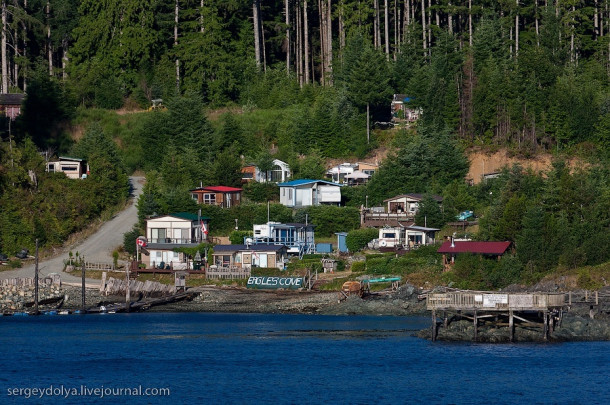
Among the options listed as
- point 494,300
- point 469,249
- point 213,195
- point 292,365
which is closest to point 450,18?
point 213,195

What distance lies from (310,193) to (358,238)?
10.8 meters

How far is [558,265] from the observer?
3356 inches

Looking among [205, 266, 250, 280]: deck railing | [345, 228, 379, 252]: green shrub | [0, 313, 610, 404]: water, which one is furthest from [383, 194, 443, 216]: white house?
[0, 313, 610, 404]: water

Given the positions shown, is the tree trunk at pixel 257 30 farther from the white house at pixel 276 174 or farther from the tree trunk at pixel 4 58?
the tree trunk at pixel 4 58

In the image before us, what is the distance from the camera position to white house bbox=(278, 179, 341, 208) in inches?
4136

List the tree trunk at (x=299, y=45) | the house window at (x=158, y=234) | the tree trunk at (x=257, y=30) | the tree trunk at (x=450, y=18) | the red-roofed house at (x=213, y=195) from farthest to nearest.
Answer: the tree trunk at (x=299, y=45), the tree trunk at (x=450, y=18), the tree trunk at (x=257, y=30), the red-roofed house at (x=213, y=195), the house window at (x=158, y=234)

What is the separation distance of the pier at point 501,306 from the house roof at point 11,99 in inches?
2433

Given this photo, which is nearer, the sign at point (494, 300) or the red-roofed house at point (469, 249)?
the sign at point (494, 300)

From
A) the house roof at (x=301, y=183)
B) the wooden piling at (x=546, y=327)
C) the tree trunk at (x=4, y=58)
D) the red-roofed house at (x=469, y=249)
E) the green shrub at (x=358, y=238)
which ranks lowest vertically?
the wooden piling at (x=546, y=327)

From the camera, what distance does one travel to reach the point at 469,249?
87.9 meters

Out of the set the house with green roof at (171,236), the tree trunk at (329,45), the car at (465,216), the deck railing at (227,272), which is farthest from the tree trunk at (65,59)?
the car at (465,216)

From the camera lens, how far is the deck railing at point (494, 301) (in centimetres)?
6638

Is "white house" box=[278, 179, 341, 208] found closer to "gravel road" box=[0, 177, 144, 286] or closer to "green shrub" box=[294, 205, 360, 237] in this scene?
"green shrub" box=[294, 205, 360, 237]

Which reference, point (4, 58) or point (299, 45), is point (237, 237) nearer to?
point (4, 58)
